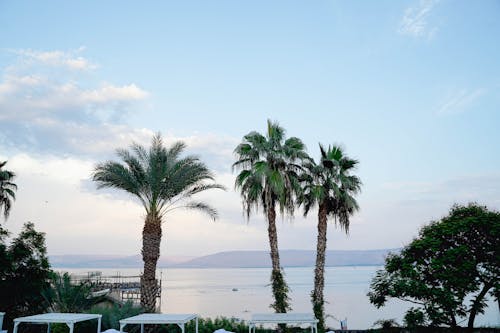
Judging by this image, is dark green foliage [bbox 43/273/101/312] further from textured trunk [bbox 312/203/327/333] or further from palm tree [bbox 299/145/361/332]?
palm tree [bbox 299/145/361/332]

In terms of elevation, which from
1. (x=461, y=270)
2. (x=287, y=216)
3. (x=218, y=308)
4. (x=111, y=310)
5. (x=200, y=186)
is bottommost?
(x=218, y=308)

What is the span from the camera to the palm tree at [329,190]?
16.5 metres

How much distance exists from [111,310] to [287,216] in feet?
24.1

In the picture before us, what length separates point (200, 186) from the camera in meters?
17.1

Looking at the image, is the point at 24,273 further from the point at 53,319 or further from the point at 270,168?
the point at 270,168

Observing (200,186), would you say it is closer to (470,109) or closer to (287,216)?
(287,216)

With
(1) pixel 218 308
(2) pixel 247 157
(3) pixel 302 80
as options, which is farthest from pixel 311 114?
(1) pixel 218 308

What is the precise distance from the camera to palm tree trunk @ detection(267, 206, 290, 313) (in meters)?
15.0

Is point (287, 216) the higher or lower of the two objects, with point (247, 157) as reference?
lower

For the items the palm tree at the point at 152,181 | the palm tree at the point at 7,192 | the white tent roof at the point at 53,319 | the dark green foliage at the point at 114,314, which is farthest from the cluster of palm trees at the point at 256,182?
the palm tree at the point at 7,192

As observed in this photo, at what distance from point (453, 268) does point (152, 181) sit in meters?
11.2

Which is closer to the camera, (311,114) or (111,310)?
(111,310)

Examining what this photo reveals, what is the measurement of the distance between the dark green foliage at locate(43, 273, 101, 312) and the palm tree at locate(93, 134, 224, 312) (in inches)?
86.0

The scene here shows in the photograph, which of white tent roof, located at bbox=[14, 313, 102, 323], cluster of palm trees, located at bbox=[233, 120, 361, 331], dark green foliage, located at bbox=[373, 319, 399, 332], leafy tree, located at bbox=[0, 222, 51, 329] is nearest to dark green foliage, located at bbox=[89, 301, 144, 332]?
white tent roof, located at bbox=[14, 313, 102, 323]
